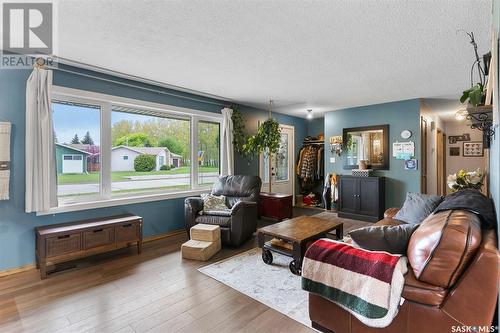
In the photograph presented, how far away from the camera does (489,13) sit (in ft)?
6.49

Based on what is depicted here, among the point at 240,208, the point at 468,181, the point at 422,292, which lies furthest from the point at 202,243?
the point at 468,181

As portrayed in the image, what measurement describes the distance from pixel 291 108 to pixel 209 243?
3.77 metres

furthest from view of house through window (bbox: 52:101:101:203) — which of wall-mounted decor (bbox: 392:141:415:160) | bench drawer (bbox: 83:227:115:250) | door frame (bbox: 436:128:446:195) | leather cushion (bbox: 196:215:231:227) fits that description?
door frame (bbox: 436:128:446:195)

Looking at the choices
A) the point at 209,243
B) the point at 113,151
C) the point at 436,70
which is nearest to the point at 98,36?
the point at 113,151

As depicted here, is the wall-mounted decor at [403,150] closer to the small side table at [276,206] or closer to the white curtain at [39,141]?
the small side table at [276,206]

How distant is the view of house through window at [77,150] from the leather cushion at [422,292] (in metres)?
3.71

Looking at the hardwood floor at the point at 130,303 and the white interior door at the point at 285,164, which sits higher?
the white interior door at the point at 285,164

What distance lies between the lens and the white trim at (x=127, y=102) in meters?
3.15

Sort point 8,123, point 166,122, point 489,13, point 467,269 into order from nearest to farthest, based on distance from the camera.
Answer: point 467,269, point 489,13, point 8,123, point 166,122

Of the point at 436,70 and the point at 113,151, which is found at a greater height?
the point at 436,70

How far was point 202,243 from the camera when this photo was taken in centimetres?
323

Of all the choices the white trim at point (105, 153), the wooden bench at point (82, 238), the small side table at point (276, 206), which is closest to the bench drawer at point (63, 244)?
the wooden bench at point (82, 238)

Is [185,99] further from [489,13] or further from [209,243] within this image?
[489,13]

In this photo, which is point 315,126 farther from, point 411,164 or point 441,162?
point 441,162
